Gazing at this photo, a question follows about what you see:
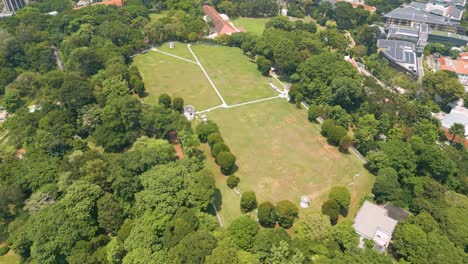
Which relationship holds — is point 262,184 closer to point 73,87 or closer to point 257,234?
point 257,234

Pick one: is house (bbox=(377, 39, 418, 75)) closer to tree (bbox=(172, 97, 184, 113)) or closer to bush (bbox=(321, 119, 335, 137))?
bush (bbox=(321, 119, 335, 137))

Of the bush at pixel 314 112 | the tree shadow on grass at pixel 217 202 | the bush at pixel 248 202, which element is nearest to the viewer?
the bush at pixel 248 202

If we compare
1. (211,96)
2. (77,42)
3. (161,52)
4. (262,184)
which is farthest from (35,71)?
(262,184)

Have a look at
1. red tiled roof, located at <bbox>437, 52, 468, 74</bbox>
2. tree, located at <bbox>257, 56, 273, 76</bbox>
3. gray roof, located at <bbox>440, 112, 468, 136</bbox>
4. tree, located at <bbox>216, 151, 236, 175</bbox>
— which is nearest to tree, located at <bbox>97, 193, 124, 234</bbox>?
tree, located at <bbox>216, 151, 236, 175</bbox>

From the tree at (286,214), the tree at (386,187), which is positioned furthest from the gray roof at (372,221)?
the tree at (286,214)

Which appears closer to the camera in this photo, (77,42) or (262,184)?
(262,184)

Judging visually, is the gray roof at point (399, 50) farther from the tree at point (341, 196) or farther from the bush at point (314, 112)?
the tree at point (341, 196)
